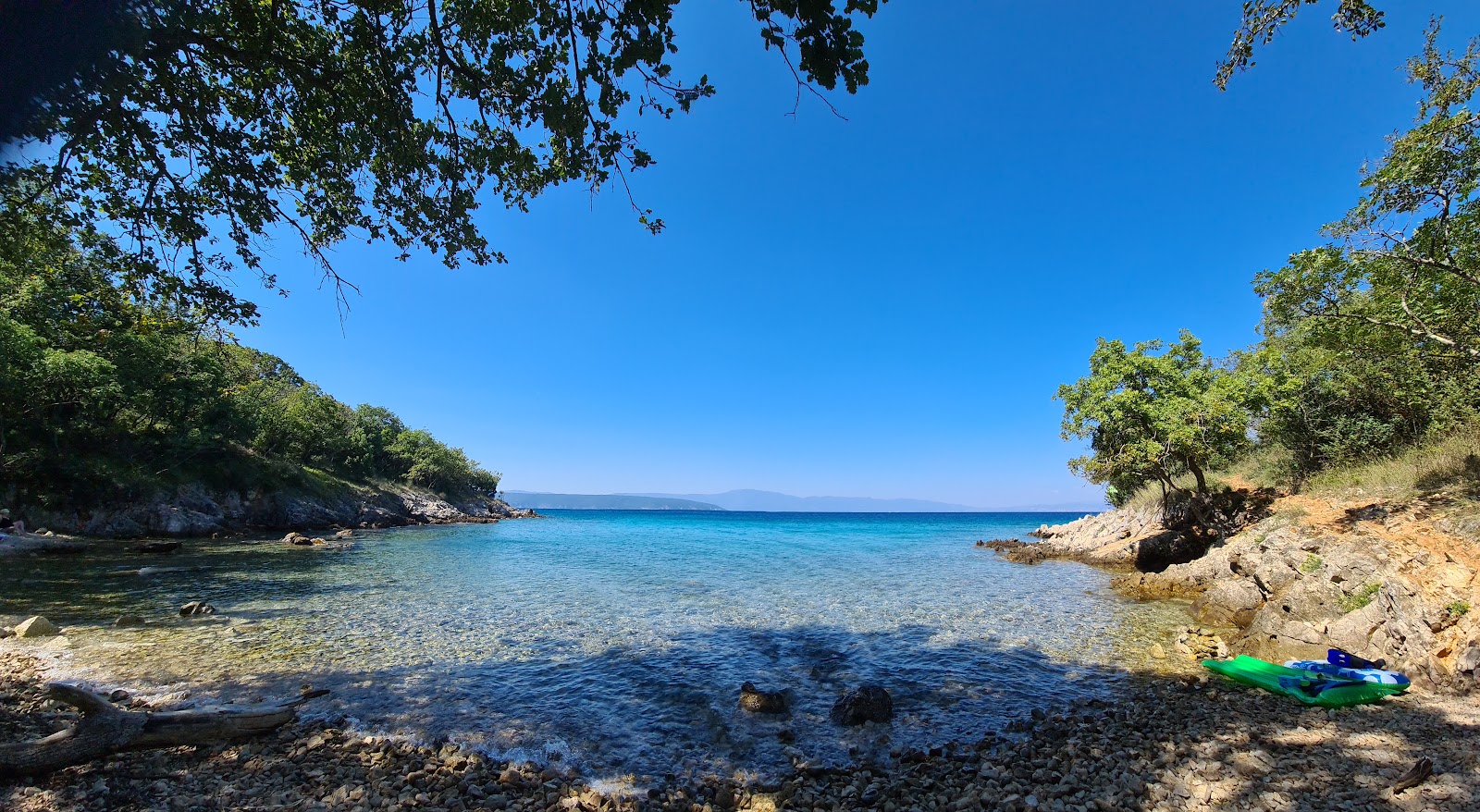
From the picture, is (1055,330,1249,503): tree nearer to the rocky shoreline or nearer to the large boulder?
the large boulder

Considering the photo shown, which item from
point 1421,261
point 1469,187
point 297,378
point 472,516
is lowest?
point 472,516

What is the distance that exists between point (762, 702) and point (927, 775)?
9.70 ft

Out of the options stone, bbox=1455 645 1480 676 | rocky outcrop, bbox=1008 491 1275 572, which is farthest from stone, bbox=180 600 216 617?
rocky outcrop, bbox=1008 491 1275 572

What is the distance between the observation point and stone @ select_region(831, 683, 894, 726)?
8.05m

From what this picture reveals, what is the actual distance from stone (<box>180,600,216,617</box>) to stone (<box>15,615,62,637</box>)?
6.67 feet

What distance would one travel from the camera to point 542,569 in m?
24.9

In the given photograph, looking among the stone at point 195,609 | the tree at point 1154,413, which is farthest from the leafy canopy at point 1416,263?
the stone at point 195,609

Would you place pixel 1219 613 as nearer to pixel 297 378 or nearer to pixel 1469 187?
pixel 1469 187

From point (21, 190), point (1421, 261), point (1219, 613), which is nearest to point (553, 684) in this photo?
point (21, 190)

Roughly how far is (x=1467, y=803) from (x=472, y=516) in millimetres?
87587

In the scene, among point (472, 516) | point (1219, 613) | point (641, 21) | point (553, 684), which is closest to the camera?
point (641, 21)

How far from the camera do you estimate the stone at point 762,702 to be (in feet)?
27.7

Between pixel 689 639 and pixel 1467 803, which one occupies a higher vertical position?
pixel 1467 803

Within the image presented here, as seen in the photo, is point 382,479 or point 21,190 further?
point 382,479
